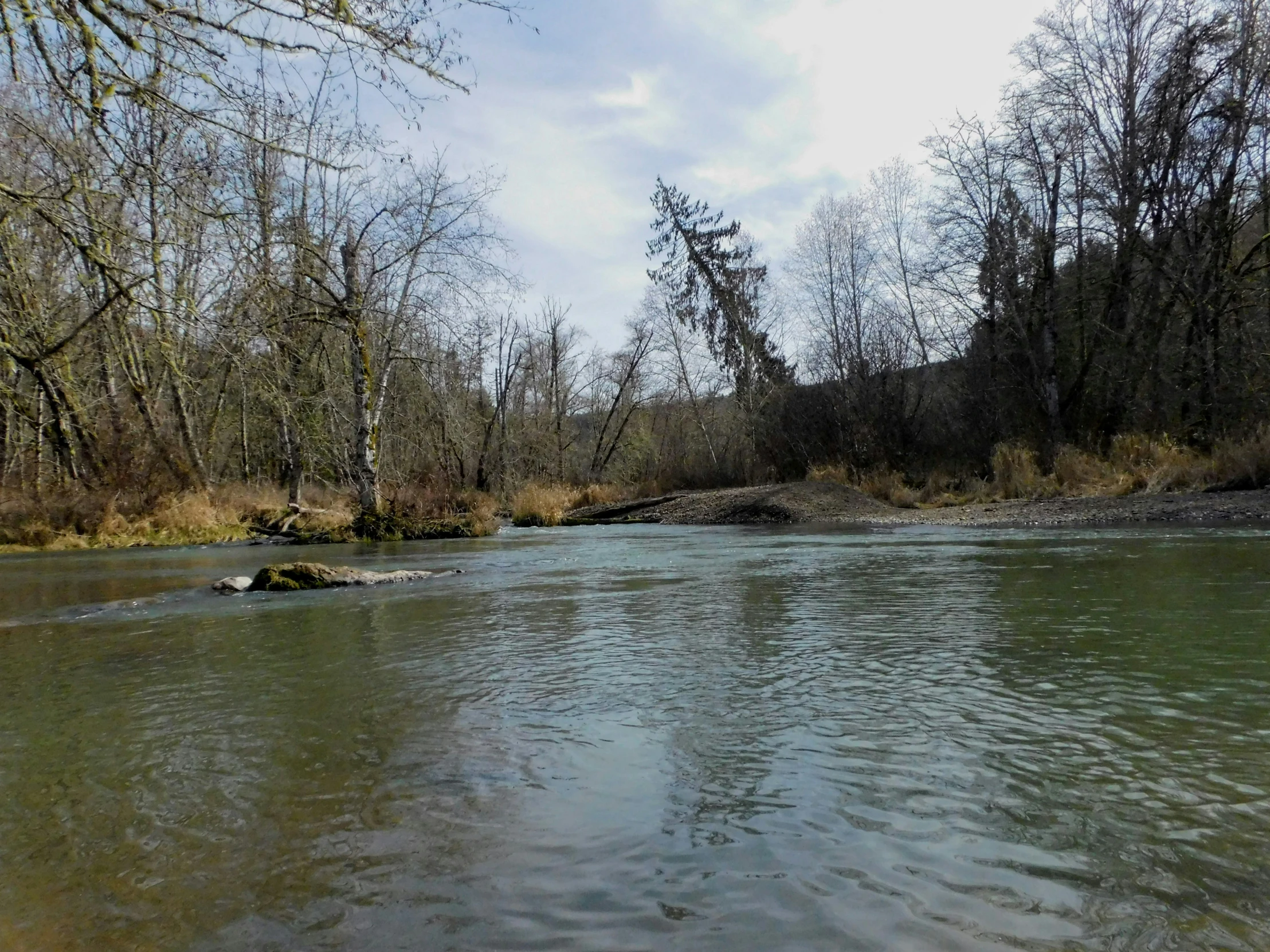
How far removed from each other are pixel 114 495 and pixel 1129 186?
2411 cm

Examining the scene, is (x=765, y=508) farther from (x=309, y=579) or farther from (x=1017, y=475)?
(x=309, y=579)

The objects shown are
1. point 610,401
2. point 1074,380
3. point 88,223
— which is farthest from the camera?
point 610,401

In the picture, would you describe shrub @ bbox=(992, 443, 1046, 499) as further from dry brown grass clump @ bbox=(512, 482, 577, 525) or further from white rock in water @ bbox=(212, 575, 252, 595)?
white rock in water @ bbox=(212, 575, 252, 595)

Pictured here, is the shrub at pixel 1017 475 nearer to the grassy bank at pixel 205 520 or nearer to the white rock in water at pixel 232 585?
the grassy bank at pixel 205 520

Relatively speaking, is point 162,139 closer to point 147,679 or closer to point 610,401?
point 147,679

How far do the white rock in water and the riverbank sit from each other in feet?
37.6

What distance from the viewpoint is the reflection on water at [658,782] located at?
5.63ft

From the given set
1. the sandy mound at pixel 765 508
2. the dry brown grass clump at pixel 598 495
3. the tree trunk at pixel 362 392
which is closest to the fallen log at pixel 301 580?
the tree trunk at pixel 362 392

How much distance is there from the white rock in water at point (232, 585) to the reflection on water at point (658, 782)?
2.29 m

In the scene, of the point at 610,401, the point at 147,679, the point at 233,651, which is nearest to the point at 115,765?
the point at 147,679

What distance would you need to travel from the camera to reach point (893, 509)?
18953 mm

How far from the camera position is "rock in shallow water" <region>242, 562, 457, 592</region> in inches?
311

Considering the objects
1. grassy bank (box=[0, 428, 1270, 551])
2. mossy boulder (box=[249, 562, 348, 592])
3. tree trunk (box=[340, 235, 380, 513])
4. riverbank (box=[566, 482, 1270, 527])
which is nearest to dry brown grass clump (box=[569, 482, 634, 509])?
riverbank (box=[566, 482, 1270, 527])

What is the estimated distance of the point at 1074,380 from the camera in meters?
22.3
